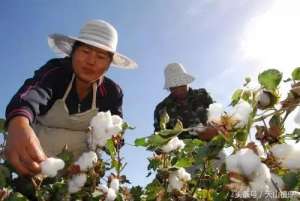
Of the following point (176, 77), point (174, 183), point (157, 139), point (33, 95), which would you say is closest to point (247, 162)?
point (157, 139)

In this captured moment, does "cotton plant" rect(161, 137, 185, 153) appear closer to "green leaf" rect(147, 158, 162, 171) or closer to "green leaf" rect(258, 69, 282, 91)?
"green leaf" rect(147, 158, 162, 171)

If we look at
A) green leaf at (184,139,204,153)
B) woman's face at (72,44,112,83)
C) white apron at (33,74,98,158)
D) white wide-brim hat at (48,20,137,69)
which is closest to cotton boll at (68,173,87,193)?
green leaf at (184,139,204,153)

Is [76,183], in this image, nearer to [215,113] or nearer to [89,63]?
[215,113]

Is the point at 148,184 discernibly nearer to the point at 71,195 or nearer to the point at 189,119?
the point at 71,195

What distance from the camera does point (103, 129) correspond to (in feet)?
5.41

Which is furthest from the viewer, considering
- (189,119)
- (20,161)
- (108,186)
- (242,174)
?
(189,119)

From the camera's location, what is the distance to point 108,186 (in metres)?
1.61

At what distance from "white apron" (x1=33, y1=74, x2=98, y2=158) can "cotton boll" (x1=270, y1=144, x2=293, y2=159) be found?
160 cm

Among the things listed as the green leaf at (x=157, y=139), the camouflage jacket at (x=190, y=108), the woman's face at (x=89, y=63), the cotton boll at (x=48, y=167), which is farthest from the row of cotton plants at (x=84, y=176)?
the camouflage jacket at (x=190, y=108)

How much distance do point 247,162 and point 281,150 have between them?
82 millimetres

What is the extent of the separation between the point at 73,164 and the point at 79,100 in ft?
3.61

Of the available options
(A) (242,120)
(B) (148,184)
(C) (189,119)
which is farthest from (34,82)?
(C) (189,119)

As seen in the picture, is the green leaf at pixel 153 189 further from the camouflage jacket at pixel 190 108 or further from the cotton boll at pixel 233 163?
the camouflage jacket at pixel 190 108

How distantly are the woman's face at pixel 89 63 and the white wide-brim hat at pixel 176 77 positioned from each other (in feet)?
7.27
